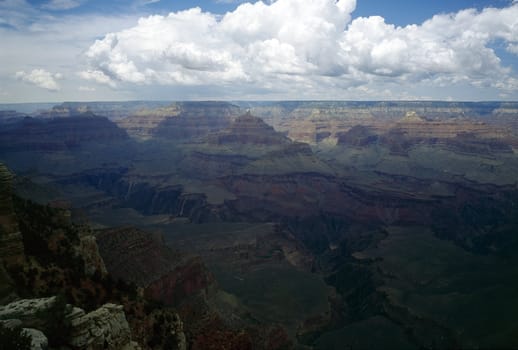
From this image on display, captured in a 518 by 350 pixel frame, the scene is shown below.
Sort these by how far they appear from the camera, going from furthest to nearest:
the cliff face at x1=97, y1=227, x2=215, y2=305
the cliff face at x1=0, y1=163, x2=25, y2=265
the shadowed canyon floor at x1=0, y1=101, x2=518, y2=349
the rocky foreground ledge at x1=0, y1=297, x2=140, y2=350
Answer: the shadowed canyon floor at x1=0, y1=101, x2=518, y2=349 → the cliff face at x1=97, y1=227, x2=215, y2=305 → the cliff face at x1=0, y1=163, x2=25, y2=265 → the rocky foreground ledge at x1=0, y1=297, x2=140, y2=350

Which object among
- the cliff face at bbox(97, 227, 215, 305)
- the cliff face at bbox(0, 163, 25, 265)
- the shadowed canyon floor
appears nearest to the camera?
the cliff face at bbox(0, 163, 25, 265)

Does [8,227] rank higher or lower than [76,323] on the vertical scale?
higher

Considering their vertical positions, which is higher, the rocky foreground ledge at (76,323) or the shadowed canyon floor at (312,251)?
the rocky foreground ledge at (76,323)

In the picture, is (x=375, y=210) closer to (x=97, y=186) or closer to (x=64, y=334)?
(x=97, y=186)

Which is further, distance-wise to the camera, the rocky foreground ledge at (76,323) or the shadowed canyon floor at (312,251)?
the shadowed canyon floor at (312,251)

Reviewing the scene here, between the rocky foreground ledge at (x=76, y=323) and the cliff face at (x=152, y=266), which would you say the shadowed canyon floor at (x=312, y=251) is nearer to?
the cliff face at (x=152, y=266)

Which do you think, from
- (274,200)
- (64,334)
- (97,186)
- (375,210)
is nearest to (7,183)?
(64,334)

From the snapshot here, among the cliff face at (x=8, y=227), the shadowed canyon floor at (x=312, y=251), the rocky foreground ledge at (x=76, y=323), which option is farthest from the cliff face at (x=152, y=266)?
the rocky foreground ledge at (x=76, y=323)

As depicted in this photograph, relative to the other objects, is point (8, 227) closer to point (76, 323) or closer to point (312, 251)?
point (76, 323)

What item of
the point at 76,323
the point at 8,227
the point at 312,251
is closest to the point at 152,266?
the point at 8,227

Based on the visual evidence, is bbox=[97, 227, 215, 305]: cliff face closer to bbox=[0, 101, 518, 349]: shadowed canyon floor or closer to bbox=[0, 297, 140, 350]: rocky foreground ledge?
bbox=[0, 101, 518, 349]: shadowed canyon floor

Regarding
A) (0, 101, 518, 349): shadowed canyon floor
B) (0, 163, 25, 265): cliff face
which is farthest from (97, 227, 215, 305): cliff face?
(0, 163, 25, 265): cliff face
